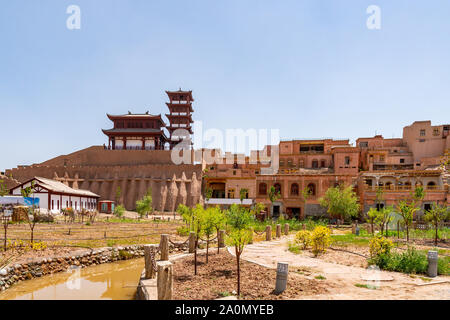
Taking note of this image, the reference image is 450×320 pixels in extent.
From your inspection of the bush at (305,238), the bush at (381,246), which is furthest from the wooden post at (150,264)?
the bush at (305,238)

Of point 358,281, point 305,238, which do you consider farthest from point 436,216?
point 358,281

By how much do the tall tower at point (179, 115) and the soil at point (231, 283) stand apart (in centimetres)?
4910

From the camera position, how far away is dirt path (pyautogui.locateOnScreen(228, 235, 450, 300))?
6660 mm

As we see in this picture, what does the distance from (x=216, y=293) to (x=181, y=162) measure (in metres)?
44.4

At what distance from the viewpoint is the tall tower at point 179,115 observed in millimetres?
58312

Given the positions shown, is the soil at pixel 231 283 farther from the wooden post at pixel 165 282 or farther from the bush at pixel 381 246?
the bush at pixel 381 246

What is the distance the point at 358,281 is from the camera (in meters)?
8.02

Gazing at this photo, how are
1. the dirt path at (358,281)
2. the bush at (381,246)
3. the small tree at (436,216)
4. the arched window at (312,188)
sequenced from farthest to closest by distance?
the arched window at (312,188) → the small tree at (436,216) → the bush at (381,246) → the dirt path at (358,281)

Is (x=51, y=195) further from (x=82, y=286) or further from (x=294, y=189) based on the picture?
(x=294, y=189)

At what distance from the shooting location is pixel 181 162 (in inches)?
1998

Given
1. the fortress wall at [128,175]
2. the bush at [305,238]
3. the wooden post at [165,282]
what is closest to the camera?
the wooden post at [165,282]

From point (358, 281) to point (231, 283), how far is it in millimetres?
3627

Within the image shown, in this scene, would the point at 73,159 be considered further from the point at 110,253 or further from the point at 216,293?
the point at 216,293
